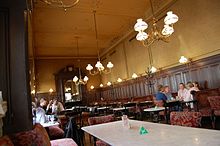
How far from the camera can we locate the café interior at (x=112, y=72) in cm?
228

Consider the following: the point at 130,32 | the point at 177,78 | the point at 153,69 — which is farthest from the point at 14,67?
the point at 130,32

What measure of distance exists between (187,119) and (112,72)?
12.8 m

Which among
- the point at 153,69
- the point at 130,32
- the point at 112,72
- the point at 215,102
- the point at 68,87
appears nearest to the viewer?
the point at 215,102

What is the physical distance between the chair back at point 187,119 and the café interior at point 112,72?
11mm

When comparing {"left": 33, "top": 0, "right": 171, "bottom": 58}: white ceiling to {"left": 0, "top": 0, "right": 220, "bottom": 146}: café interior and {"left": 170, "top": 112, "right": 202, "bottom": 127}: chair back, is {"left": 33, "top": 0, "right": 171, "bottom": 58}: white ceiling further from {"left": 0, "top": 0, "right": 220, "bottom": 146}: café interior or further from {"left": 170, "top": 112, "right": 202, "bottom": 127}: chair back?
{"left": 170, "top": 112, "right": 202, "bottom": 127}: chair back

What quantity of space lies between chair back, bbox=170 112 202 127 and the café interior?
11 mm

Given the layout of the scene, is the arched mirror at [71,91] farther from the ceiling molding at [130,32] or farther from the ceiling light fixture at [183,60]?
the ceiling light fixture at [183,60]

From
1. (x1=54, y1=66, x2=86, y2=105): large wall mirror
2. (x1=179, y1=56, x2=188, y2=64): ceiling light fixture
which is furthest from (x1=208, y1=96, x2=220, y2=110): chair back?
(x1=54, y1=66, x2=86, y2=105): large wall mirror

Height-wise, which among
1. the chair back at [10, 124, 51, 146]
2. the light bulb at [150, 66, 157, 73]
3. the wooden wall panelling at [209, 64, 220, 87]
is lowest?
the chair back at [10, 124, 51, 146]

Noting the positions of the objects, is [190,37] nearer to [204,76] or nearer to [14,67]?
[204,76]

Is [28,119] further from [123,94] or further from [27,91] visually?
[123,94]

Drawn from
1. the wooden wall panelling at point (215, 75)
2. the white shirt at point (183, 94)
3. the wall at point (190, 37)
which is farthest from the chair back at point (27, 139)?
the wall at point (190, 37)

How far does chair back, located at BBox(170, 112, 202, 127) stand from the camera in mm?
2225

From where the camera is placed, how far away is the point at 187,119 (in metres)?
2.33
